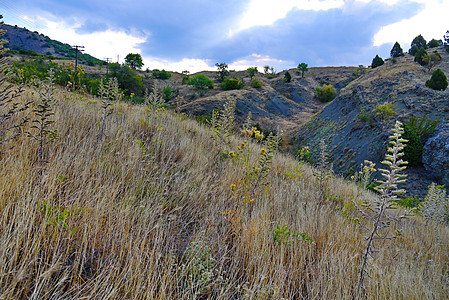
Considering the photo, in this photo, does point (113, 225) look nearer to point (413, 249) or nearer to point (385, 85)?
point (413, 249)

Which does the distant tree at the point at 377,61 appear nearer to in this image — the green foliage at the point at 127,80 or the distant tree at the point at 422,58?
the distant tree at the point at 422,58

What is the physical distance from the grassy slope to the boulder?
9.27 meters

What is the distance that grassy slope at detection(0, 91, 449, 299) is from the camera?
1.38 meters

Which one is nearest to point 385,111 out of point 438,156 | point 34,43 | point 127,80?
point 438,156

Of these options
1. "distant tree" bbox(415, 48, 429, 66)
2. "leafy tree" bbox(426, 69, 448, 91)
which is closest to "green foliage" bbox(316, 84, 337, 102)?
"distant tree" bbox(415, 48, 429, 66)

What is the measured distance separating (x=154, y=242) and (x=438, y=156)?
1365 centimetres

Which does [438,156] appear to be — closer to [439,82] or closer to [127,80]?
[439,82]

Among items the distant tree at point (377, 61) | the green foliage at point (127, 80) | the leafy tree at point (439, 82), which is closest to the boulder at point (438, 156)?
the leafy tree at point (439, 82)

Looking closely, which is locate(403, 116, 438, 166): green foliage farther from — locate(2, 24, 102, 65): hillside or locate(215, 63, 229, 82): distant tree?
locate(2, 24, 102, 65): hillside

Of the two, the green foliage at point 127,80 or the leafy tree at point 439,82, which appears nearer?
the leafy tree at point 439,82

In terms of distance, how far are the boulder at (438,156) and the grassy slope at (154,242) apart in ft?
30.4

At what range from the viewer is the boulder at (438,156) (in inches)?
388

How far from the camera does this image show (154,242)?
180 cm

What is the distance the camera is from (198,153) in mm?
4305
